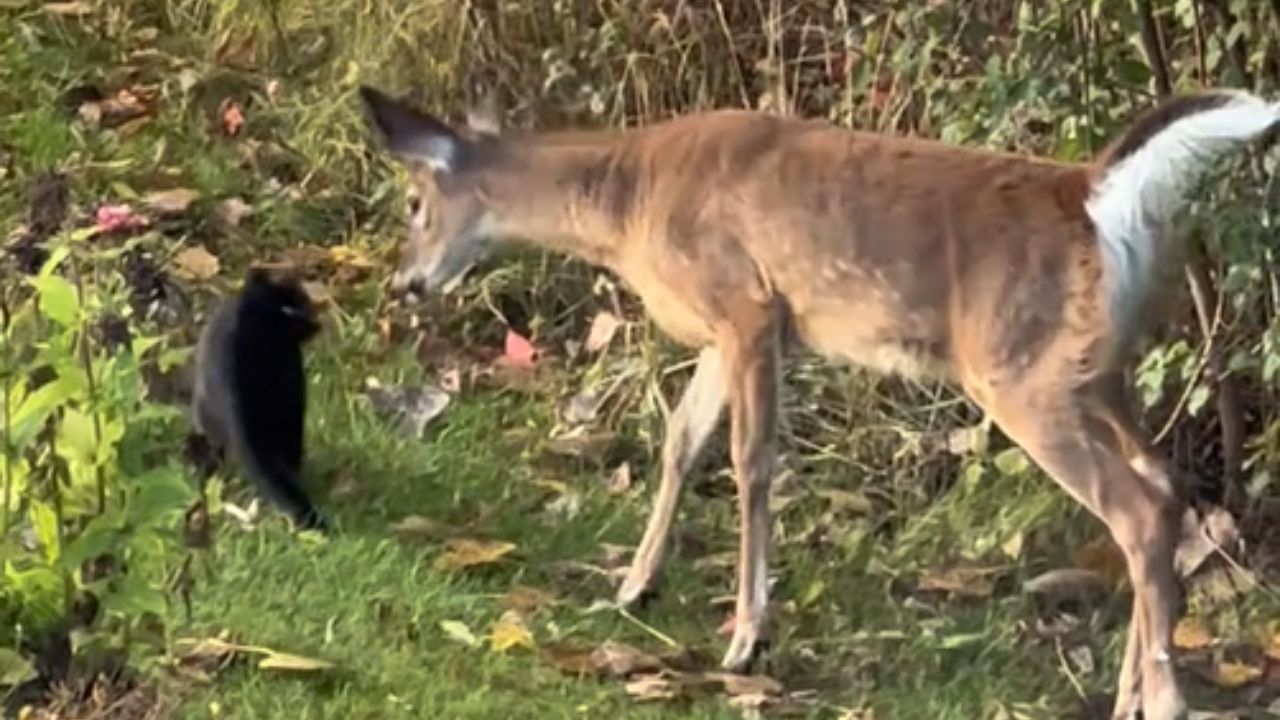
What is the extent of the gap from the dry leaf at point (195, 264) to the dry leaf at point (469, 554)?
5.88ft

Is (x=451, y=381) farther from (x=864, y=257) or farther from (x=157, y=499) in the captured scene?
(x=157, y=499)

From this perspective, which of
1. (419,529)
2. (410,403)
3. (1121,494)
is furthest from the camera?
(410,403)

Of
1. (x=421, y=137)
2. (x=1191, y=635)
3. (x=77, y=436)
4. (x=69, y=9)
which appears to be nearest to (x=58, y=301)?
(x=77, y=436)

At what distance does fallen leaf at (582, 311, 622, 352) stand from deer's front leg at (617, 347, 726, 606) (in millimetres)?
1010

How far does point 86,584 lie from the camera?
5.28 meters

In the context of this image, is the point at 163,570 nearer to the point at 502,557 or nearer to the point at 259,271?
the point at 502,557

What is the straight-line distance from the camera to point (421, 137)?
22.2ft

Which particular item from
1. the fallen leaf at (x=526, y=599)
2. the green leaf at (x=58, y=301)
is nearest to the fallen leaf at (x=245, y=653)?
the fallen leaf at (x=526, y=599)

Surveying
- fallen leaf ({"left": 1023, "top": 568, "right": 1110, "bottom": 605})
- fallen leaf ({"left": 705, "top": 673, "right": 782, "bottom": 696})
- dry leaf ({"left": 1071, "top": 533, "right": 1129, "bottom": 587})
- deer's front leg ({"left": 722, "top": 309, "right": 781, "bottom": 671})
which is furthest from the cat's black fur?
dry leaf ({"left": 1071, "top": 533, "right": 1129, "bottom": 587})

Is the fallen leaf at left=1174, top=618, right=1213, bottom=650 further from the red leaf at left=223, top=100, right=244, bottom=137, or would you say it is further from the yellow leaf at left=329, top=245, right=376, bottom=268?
the red leaf at left=223, top=100, right=244, bottom=137

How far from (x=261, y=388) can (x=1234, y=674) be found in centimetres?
237

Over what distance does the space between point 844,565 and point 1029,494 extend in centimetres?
51

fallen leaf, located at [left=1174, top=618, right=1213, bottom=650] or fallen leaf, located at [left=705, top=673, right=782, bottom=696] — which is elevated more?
fallen leaf, located at [left=705, top=673, right=782, bottom=696]

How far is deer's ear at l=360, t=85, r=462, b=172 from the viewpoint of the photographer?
266 inches
